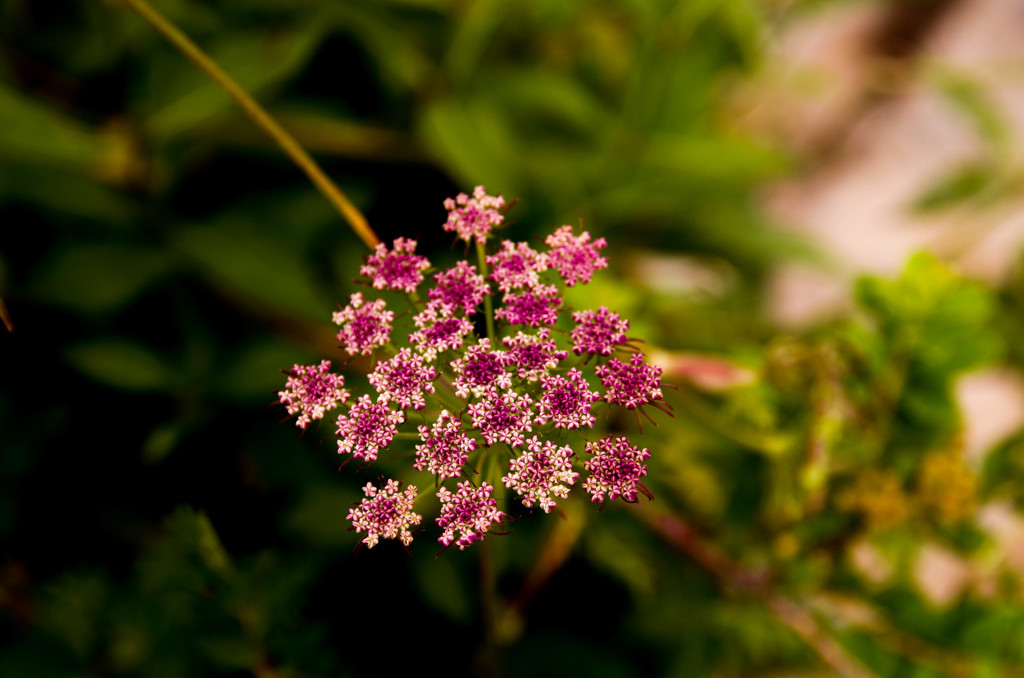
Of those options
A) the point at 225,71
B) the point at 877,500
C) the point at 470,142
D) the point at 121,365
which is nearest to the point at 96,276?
the point at 121,365

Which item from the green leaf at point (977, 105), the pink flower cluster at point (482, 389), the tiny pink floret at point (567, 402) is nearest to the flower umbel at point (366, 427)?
the pink flower cluster at point (482, 389)

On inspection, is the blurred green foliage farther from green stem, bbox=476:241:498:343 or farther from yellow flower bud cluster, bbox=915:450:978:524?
green stem, bbox=476:241:498:343

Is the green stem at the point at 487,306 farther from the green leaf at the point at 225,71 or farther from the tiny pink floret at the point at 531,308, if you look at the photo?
the green leaf at the point at 225,71

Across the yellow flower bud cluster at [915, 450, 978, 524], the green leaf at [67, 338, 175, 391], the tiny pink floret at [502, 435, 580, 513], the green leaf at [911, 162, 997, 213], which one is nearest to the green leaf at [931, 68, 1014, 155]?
the green leaf at [911, 162, 997, 213]

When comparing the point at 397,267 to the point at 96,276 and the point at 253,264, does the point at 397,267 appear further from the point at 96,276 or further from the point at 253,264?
the point at 96,276

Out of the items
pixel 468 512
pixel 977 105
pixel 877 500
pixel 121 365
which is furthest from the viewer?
pixel 977 105
